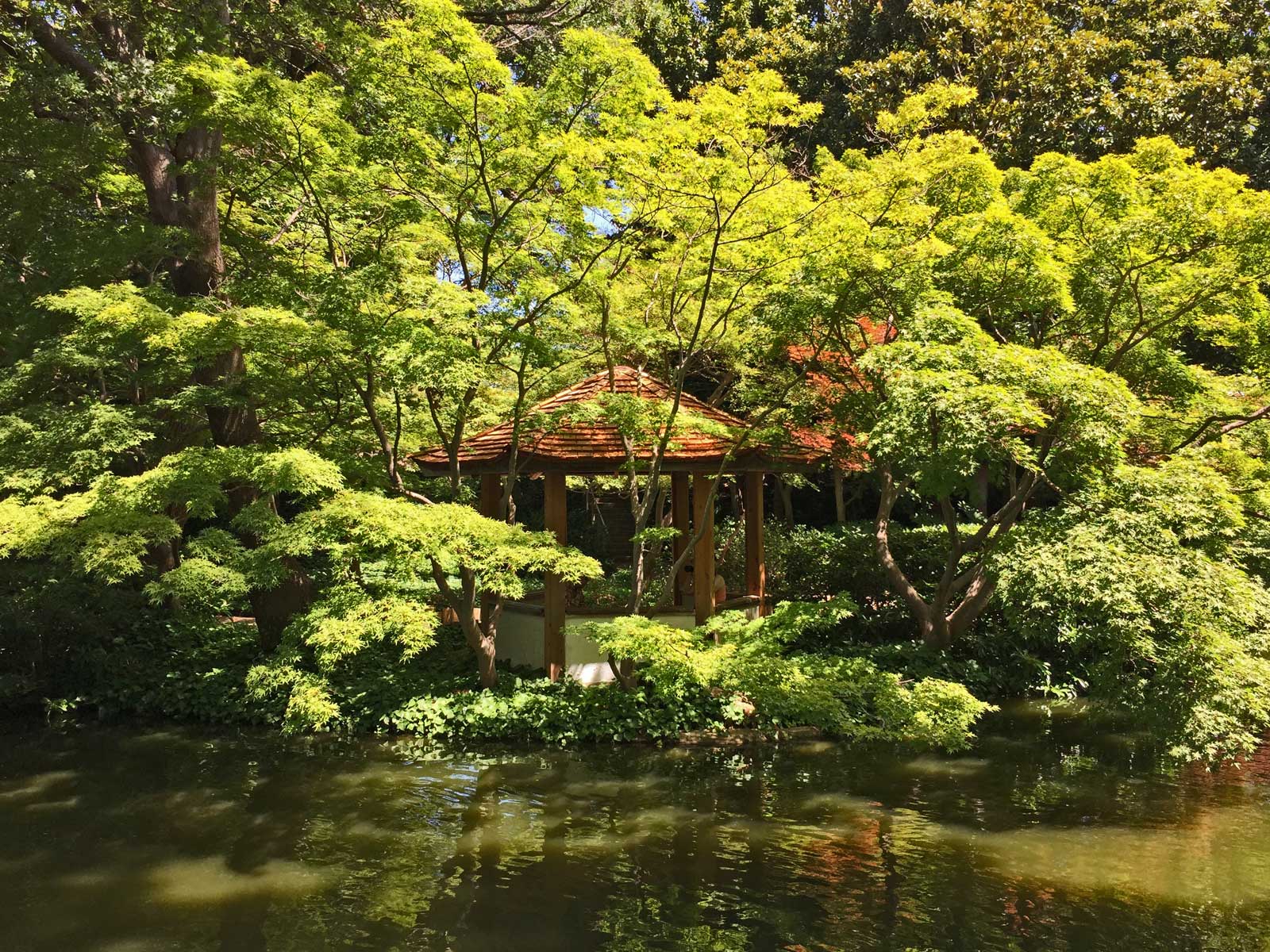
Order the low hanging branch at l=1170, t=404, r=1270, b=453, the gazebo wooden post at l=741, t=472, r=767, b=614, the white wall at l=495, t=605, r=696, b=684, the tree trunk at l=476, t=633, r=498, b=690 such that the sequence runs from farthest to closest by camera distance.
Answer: the gazebo wooden post at l=741, t=472, r=767, b=614, the white wall at l=495, t=605, r=696, b=684, the tree trunk at l=476, t=633, r=498, b=690, the low hanging branch at l=1170, t=404, r=1270, b=453

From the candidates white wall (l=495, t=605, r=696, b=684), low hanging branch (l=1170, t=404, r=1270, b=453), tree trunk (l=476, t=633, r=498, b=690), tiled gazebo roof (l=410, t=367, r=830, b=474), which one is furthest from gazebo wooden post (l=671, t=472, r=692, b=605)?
low hanging branch (l=1170, t=404, r=1270, b=453)

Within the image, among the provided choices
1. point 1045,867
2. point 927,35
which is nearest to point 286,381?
point 1045,867

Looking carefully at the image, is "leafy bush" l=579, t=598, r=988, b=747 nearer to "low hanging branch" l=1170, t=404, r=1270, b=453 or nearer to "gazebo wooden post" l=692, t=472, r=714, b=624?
"gazebo wooden post" l=692, t=472, r=714, b=624

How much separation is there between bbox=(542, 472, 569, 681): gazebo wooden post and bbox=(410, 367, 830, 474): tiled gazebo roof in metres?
0.27

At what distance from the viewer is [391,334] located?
8422 mm

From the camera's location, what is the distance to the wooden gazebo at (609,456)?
10.5 metres

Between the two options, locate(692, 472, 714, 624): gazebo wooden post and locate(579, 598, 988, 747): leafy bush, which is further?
locate(692, 472, 714, 624): gazebo wooden post

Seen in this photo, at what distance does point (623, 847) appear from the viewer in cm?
708

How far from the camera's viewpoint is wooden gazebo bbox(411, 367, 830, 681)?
10.5 metres

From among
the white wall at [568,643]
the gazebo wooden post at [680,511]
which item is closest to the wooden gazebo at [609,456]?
the white wall at [568,643]

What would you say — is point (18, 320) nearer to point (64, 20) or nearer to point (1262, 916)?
point (64, 20)

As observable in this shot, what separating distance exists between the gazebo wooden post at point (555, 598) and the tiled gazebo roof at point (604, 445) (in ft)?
0.89

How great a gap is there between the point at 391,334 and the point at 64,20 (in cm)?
708

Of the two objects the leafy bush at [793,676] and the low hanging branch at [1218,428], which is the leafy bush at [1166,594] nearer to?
the leafy bush at [793,676]
